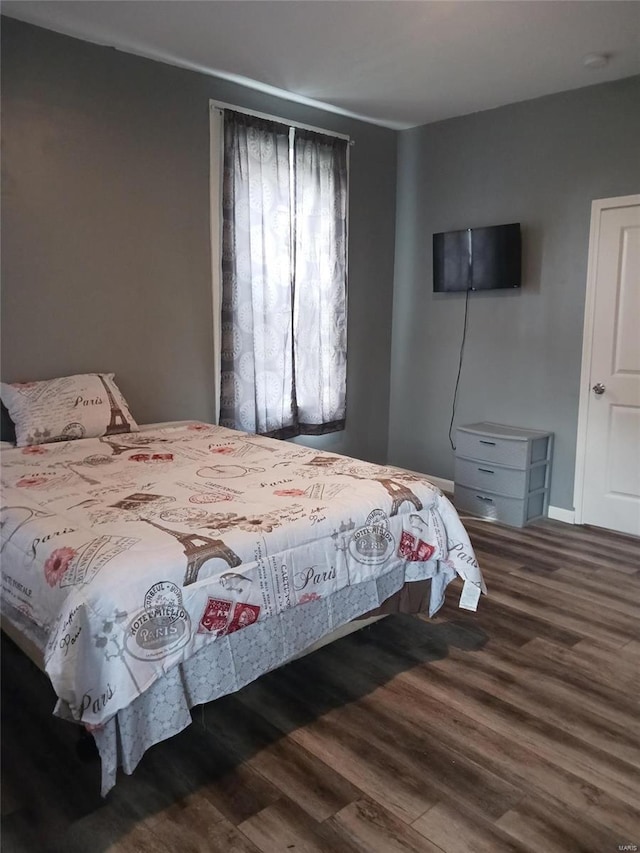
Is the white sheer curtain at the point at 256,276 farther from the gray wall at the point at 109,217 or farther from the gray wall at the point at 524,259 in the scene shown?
the gray wall at the point at 524,259

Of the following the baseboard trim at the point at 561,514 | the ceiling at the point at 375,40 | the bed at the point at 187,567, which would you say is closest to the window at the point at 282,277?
the ceiling at the point at 375,40

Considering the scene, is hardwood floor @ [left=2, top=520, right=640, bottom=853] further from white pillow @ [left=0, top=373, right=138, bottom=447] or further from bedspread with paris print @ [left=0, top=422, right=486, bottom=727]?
white pillow @ [left=0, top=373, right=138, bottom=447]

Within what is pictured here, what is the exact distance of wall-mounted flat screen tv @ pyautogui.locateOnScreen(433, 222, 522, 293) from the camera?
421cm

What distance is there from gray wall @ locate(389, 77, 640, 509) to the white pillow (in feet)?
7.99

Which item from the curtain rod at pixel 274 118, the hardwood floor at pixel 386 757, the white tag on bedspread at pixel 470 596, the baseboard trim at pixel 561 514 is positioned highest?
the curtain rod at pixel 274 118

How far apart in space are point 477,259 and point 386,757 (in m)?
3.33

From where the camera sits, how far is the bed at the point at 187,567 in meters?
1.65

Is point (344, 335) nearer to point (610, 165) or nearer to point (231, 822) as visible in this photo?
point (610, 165)

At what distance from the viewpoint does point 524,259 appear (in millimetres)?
4258

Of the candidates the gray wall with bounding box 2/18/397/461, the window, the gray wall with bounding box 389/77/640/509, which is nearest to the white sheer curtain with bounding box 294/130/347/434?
the window

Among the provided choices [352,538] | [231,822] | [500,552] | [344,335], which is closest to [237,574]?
[352,538]

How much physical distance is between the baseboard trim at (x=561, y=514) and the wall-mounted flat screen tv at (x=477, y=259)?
1.50 meters

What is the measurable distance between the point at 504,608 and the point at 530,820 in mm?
1293

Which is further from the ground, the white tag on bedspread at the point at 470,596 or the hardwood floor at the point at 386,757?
the white tag on bedspread at the point at 470,596
